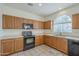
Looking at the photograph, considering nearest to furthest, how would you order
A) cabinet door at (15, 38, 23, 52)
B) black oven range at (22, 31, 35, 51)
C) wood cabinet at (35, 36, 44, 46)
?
cabinet door at (15, 38, 23, 52) → black oven range at (22, 31, 35, 51) → wood cabinet at (35, 36, 44, 46)

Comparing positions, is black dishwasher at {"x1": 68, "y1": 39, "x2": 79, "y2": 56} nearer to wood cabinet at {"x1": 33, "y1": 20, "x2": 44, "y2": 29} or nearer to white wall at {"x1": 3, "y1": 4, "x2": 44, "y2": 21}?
wood cabinet at {"x1": 33, "y1": 20, "x2": 44, "y2": 29}

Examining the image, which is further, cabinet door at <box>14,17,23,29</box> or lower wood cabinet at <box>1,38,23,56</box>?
cabinet door at <box>14,17,23,29</box>

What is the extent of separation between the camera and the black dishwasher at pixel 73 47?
2960 mm

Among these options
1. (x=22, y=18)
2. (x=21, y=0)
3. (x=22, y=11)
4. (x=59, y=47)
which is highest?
(x=22, y=11)

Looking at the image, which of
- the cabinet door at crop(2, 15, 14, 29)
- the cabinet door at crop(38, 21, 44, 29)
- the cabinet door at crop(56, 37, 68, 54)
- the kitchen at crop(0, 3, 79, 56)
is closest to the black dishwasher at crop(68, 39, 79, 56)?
the kitchen at crop(0, 3, 79, 56)

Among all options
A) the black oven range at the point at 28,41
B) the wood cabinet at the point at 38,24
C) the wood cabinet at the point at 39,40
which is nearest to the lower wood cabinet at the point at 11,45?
the black oven range at the point at 28,41

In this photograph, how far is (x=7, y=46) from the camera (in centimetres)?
332

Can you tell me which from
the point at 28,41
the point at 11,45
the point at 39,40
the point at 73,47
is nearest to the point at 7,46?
the point at 11,45

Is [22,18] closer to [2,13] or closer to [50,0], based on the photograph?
[2,13]

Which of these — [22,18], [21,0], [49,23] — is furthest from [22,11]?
[21,0]

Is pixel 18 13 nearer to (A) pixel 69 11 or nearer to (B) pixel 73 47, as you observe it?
(A) pixel 69 11

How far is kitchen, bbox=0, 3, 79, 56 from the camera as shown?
3.38 meters

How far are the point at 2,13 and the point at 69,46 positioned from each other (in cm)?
334

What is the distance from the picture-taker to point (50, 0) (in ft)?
1.93
